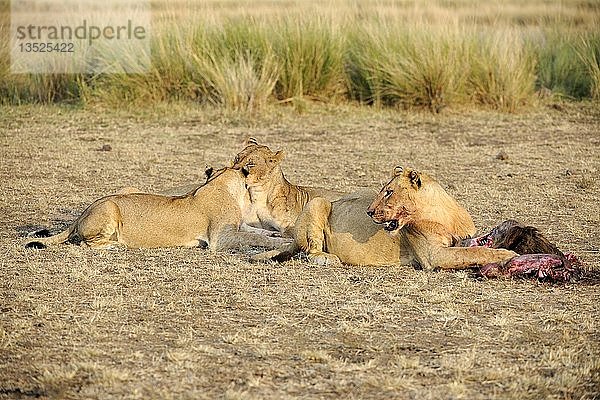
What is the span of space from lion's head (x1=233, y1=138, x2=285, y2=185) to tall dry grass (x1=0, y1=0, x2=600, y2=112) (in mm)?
5856

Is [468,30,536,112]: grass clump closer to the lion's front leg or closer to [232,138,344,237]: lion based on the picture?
[232,138,344,237]: lion

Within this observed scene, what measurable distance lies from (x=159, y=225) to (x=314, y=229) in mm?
1206

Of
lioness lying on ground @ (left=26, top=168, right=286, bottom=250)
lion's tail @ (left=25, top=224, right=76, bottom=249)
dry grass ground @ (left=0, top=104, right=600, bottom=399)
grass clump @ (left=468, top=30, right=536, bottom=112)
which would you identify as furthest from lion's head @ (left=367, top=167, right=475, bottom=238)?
grass clump @ (left=468, top=30, right=536, bottom=112)

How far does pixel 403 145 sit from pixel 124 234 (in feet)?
18.0

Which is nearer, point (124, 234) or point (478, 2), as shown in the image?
point (124, 234)

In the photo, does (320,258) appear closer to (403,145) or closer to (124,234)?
(124,234)

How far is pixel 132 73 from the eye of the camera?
15.0m

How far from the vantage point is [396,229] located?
284 inches

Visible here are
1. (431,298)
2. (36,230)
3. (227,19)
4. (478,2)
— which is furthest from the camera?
(478,2)

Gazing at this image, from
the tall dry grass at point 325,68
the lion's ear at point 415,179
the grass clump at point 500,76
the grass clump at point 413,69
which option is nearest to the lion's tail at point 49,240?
the lion's ear at point 415,179

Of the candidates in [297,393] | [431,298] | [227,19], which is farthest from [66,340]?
[227,19]

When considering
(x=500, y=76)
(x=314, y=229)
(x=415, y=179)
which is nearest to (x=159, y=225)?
(x=314, y=229)

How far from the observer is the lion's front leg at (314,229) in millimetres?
7645

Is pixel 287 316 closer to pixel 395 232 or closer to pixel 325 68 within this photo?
pixel 395 232
